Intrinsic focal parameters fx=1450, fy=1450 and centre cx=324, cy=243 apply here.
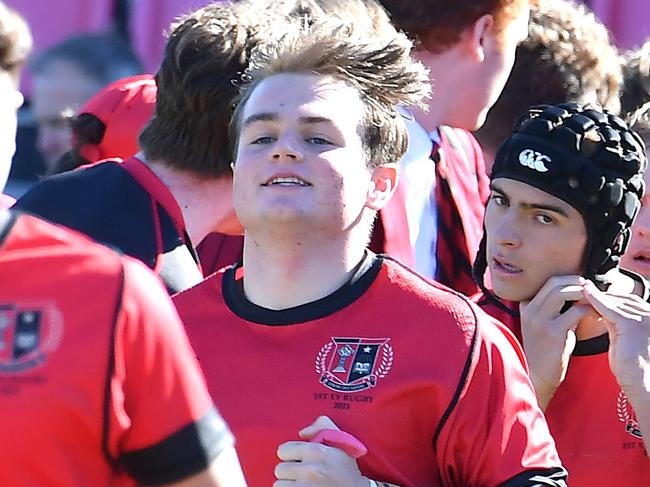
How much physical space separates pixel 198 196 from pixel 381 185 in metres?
0.64

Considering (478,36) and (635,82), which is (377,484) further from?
(635,82)

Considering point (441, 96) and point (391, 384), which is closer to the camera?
point (391, 384)

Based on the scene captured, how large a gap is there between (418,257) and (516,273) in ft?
2.17

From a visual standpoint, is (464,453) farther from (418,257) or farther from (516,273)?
(418,257)

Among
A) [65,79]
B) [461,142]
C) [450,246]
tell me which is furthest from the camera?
[65,79]

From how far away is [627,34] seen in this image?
253 inches

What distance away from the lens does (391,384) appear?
8.11 feet

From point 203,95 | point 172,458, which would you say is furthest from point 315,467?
point 203,95

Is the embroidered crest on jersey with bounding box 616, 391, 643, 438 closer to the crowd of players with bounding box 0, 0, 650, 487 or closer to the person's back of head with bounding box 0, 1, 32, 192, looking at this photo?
the crowd of players with bounding box 0, 0, 650, 487

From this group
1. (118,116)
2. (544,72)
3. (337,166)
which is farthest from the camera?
(544,72)

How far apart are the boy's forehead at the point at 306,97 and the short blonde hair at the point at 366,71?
0.02 metres

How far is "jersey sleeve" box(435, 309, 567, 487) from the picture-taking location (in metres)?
2.40

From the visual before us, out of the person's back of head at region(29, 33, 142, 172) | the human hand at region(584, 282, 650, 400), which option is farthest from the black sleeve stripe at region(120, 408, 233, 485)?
the person's back of head at region(29, 33, 142, 172)

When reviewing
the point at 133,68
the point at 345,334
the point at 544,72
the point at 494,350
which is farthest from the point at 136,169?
the point at 133,68
